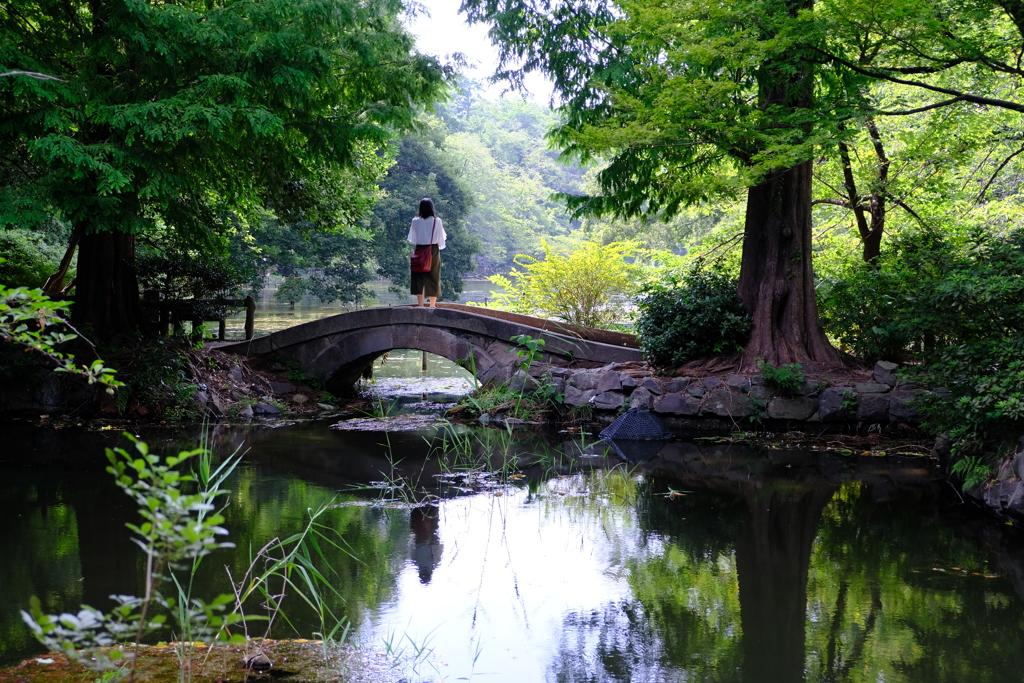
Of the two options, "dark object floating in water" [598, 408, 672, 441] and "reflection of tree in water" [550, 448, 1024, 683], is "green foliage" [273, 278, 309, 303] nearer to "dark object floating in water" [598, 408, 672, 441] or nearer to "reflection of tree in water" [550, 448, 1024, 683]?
"dark object floating in water" [598, 408, 672, 441]

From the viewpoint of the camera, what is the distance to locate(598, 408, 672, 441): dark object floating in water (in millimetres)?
9219

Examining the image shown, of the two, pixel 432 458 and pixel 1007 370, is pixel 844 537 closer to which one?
pixel 1007 370

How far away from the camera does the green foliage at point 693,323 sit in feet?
31.2

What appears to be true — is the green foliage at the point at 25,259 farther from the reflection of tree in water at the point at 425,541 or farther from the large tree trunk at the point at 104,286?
the reflection of tree in water at the point at 425,541

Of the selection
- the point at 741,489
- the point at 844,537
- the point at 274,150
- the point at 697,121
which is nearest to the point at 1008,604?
the point at 844,537

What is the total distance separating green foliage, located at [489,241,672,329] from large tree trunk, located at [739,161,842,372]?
12.4 feet

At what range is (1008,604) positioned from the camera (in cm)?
436

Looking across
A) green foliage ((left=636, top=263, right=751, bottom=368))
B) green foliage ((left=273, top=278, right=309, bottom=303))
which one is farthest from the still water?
green foliage ((left=273, top=278, right=309, bottom=303))

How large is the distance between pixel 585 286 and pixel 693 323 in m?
3.81

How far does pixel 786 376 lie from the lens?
8.83 metres

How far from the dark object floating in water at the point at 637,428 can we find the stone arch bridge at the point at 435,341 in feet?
4.05

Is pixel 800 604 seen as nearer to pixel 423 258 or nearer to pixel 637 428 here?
pixel 637 428

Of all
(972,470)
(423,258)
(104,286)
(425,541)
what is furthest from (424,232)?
(972,470)

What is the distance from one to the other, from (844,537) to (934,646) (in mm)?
1778
